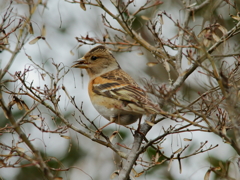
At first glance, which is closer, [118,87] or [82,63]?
[118,87]

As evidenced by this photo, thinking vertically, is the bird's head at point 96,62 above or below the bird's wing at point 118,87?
above

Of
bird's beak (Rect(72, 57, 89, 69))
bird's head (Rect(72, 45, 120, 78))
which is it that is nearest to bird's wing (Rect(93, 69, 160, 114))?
bird's head (Rect(72, 45, 120, 78))

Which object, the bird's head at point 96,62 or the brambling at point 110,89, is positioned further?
the bird's head at point 96,62

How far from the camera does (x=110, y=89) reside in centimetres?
655

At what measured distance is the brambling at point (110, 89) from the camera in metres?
5.81

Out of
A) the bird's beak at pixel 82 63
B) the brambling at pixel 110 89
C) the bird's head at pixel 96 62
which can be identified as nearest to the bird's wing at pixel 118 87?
the brambling at pixel 110 89

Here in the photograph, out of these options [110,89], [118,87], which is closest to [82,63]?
[110,89]

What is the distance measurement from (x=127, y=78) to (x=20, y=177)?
3662 mm

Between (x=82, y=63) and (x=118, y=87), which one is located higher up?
(x=82, y=63)

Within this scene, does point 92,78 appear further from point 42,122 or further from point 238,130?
point 238,130

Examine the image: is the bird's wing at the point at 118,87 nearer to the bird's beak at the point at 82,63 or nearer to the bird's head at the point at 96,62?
the bird's head at the point at 96,62

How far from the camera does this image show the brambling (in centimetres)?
581

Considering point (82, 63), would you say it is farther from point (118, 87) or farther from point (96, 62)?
point (118, 87)

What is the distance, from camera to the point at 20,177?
8703 mm
